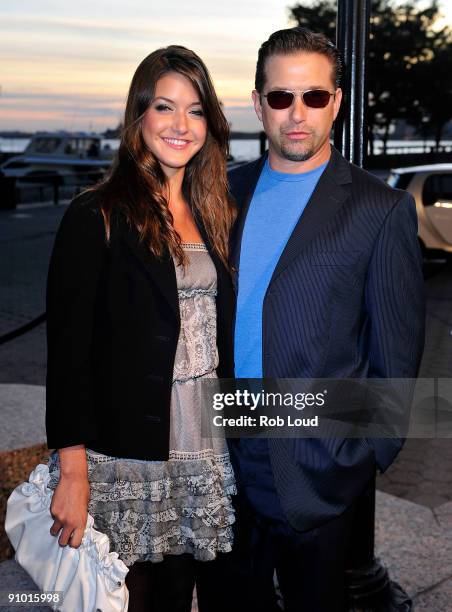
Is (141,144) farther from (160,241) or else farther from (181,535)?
(181,535)

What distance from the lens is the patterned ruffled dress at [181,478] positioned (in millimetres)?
2449

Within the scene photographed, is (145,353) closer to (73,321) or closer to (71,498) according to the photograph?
(73,321)

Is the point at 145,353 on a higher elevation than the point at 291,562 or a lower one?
higher

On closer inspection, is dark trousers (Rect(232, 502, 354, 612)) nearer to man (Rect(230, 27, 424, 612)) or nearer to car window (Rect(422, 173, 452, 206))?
man (Rect(230, 27, 424, 612))

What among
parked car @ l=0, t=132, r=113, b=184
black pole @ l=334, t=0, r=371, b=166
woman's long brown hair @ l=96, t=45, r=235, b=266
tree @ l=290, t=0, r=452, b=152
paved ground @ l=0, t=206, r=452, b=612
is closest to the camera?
woman's long brown hair @ l=96, t=45, r=235, b=266

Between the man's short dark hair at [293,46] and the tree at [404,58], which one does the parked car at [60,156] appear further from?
the tree at [404,58]

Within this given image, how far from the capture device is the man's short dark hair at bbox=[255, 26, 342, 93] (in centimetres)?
261

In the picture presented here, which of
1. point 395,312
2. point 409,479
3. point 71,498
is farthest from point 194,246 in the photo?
point 409,479

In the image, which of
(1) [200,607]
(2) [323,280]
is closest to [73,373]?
(2) [323,280]

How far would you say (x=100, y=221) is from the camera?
2.37 meters

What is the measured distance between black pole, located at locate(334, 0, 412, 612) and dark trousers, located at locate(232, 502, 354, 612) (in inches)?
18.4

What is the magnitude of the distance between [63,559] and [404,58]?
71.4 meters

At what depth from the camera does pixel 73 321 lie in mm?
2338

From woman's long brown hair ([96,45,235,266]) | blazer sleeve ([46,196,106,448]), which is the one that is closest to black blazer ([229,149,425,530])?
woman's long brown hair ([96,45,235,266])
